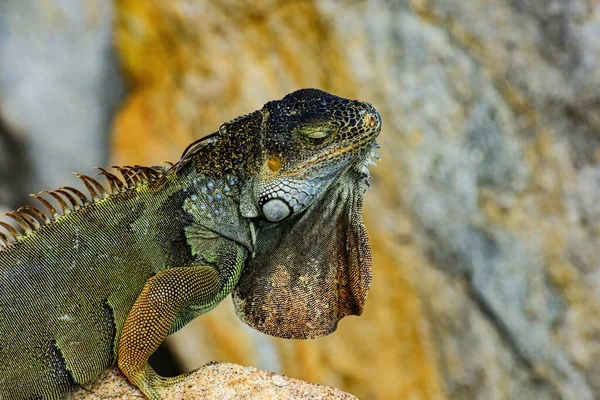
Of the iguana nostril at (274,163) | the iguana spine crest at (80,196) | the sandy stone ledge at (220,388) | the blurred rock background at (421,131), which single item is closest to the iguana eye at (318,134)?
the iguana nostril at (274,163)

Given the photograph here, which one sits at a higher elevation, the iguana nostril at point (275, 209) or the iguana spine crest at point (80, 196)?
the iguana nostril at point (275, 209)

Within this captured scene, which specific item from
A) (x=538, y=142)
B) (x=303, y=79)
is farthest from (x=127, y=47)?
(x=538, y=142)

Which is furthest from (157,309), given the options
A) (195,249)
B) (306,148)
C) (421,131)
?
(421,131)

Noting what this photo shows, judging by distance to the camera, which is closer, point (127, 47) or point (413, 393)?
point (413, 393)

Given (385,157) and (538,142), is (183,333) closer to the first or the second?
(385,157)

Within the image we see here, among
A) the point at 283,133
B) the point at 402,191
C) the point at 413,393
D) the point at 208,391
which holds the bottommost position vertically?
the point at 208,391

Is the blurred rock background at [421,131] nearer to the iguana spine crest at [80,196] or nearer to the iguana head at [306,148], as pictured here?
the iguana head at [306,148]
